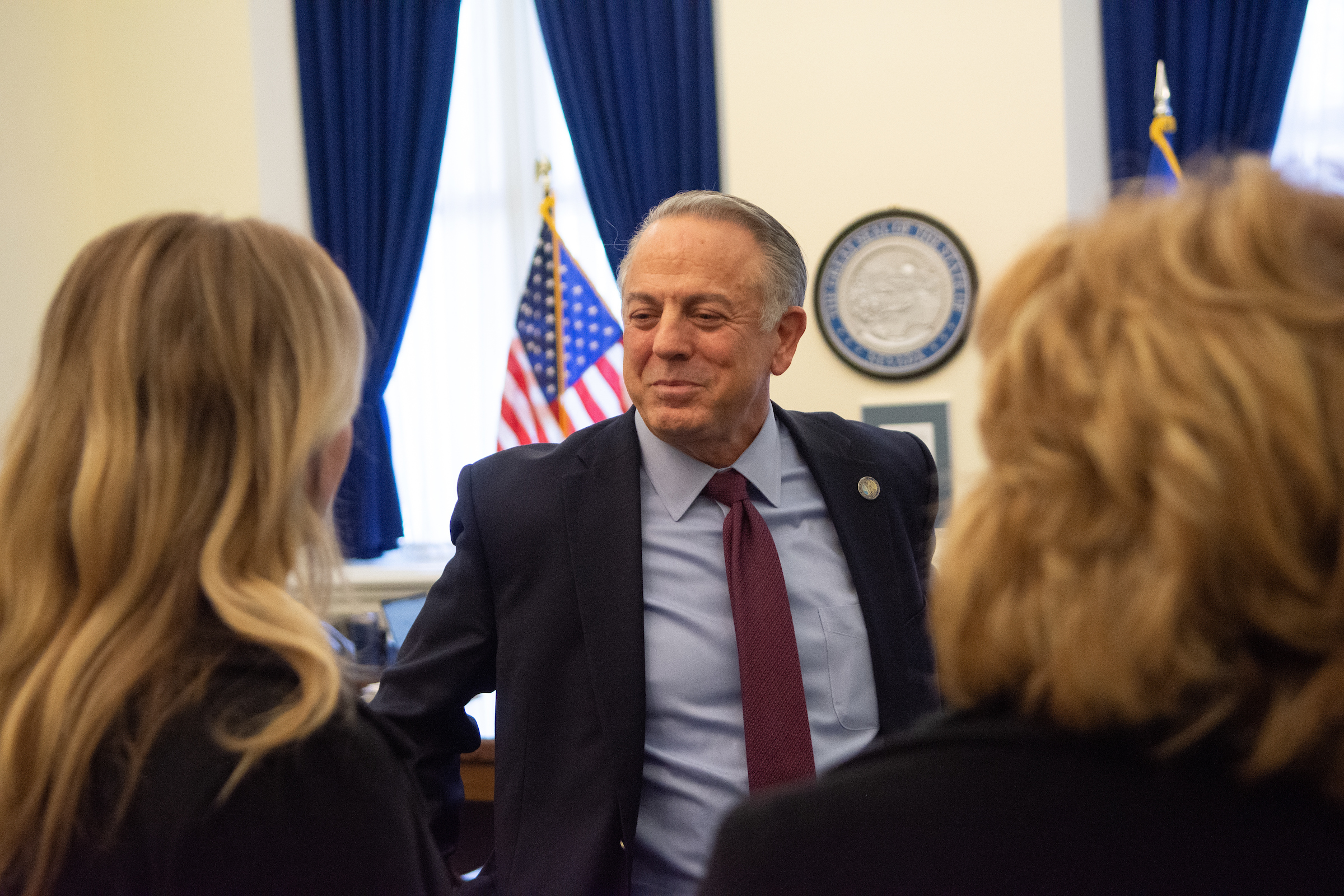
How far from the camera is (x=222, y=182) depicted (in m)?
4.65

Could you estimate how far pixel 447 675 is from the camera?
167cm

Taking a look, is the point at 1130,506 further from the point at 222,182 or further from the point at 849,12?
the point at 222,182

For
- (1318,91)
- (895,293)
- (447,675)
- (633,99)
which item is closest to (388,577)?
(633,99)

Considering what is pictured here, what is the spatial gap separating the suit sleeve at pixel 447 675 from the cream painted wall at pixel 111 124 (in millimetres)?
3492

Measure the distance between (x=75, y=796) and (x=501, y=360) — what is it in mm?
4143

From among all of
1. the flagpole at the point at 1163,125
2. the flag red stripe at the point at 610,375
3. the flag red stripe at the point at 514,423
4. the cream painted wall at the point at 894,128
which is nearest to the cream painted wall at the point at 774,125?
the cream painted wall at the point at 894,128

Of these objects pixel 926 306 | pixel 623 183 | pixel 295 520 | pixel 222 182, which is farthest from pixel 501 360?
pixel 295 520

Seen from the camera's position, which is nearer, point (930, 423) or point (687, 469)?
point (687, 469)

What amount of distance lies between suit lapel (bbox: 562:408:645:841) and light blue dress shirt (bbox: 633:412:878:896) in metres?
0.04

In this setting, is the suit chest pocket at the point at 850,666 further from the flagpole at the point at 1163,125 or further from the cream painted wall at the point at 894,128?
the flagpole at the point at 1163,125

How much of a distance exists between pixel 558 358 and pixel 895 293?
140 cm

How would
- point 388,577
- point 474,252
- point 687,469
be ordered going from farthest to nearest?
point 474,252 → point 388,577 → point 687,469

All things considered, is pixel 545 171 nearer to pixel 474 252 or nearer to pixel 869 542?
pixel 474 252

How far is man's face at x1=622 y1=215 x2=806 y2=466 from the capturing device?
1.85 metres
